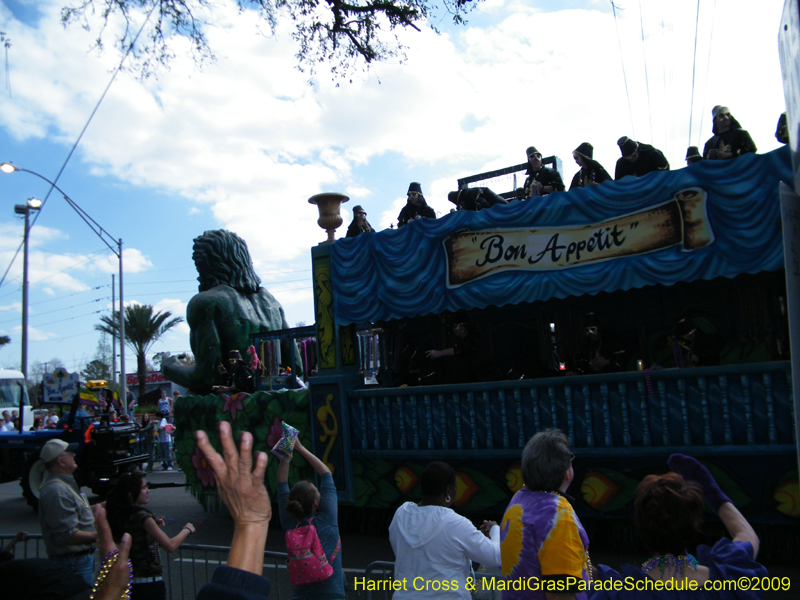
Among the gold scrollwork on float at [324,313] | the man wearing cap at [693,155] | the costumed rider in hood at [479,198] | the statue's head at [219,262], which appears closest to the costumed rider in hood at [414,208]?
the costumed rider in hood at [479,198]

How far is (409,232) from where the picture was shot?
7441mm

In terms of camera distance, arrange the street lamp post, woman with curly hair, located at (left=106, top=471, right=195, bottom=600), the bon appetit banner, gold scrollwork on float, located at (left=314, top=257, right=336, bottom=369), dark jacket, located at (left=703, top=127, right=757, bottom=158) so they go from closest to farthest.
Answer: woman with curly hair, located at (left=106, top=471, right=195, bottom=600) → the bon appetit banner → dark jacket, located at (left=703, top=127, right=757, bottom=158) → gold scrollwork on float, located at (left=314, top=257, right=336, bottom=369) → the street lamp post

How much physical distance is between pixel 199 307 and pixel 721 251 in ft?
28.6

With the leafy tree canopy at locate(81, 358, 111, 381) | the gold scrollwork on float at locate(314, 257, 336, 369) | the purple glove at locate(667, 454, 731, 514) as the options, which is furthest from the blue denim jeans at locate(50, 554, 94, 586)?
the leafy tree canopy at locate(81, 358, 111, 381)

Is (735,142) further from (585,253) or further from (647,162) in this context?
(585,253)

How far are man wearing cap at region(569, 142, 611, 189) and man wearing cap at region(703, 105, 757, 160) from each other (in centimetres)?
107

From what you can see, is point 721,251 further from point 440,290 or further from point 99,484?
point 99,484

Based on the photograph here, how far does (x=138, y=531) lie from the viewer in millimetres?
3795

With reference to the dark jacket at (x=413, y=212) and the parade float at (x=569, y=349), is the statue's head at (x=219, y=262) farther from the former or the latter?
the dark jacket at (x=413, y=212)

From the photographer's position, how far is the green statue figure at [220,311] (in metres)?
11.3

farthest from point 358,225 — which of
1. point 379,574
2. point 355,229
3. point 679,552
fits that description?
point 679,552

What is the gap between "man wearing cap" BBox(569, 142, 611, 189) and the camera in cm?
704

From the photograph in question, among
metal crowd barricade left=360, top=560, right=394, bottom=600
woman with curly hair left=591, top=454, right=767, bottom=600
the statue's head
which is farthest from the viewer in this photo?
the statue's head

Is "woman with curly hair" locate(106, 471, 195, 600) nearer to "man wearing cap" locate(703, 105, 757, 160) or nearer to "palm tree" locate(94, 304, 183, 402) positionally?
"man wearing cap" locate(703, 105, 757, 160)
